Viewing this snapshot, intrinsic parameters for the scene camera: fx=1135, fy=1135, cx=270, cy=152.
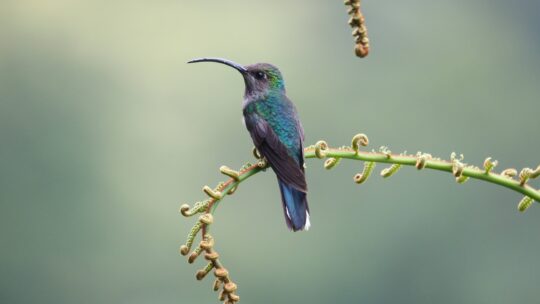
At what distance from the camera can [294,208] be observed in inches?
162

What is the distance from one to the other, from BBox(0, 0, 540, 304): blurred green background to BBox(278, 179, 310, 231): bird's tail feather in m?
40.8

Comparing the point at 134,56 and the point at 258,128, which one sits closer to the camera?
the point at 258,128

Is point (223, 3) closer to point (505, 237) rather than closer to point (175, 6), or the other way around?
point (175, 6)

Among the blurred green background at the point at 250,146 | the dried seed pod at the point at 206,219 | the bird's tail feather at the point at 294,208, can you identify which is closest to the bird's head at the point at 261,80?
the bird's tail feather at the point at 294,208

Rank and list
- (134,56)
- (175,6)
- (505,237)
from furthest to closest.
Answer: (175,6)
(134,56)
(505,237)

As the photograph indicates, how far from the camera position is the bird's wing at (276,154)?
13.2 feet

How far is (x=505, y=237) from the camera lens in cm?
6316

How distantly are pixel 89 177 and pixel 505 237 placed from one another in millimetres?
24855

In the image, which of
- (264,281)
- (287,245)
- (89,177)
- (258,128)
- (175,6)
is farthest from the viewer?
(175,6)

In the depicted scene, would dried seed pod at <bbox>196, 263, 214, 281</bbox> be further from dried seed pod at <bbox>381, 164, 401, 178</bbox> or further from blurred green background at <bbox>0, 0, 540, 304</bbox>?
blurred green background at <bbox>0, 0, 540, 304</bbox>

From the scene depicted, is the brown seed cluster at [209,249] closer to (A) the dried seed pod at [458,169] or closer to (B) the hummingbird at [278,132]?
(A) the dried seed pod at [458,169]

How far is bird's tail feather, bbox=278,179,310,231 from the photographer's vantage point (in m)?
4.03

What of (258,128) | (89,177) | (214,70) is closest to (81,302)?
(89,177)

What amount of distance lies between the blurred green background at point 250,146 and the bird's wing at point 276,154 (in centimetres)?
4018
